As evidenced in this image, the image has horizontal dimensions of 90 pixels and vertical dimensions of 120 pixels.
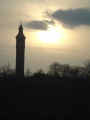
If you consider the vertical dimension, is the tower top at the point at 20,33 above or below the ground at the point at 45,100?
above

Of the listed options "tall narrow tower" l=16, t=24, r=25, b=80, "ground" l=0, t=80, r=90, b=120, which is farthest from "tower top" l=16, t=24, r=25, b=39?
"ground" l=0, t=80, r=90, b=120

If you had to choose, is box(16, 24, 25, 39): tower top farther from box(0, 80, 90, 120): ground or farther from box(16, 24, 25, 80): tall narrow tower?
box(0, 80, 90, 120): ground

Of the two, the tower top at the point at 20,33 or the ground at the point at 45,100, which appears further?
the tower top at the point at 20,33

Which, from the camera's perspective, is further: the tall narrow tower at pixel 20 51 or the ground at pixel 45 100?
the tall narrow tower at pixel 20 51

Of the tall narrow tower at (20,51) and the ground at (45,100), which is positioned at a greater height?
the tall narrow tower at (20,51)

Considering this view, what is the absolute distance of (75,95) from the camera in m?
27.4

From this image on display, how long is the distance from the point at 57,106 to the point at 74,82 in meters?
5.26

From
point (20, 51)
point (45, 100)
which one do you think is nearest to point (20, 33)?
point (20, 51)

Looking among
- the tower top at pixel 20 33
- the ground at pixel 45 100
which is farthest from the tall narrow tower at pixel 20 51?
the ground at pixel 45 100

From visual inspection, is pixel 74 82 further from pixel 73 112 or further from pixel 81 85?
pixel 73 112

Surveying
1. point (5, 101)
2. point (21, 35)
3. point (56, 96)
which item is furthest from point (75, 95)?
point (21, 35)

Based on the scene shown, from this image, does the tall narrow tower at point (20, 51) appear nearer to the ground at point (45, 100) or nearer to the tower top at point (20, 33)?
the tower top at point (20, 33)

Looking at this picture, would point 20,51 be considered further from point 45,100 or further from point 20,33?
point 45,100

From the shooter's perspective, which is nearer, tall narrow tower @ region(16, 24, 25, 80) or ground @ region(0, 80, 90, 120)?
ground @ region(0, 80, 90, 120)
